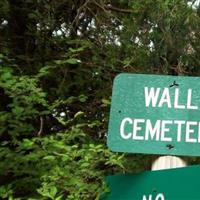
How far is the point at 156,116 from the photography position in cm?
138

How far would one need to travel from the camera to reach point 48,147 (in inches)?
97.3

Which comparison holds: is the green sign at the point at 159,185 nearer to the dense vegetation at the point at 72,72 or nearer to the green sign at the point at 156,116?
the green sign at the point at 156,116

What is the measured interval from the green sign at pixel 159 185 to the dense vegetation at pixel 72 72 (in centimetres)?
63

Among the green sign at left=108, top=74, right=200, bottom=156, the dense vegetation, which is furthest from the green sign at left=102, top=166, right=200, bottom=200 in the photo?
the dense vegetation

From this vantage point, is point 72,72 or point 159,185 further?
point 72,72

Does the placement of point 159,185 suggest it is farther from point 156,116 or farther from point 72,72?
point 72,72

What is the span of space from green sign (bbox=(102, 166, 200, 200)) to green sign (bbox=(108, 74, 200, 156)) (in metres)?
0.06

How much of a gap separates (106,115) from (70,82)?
1.41 ft

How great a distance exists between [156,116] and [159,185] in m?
0.18

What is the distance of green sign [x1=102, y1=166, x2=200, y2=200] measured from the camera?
1305mm

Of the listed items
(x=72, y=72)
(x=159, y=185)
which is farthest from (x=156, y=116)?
(x=72, y=72)

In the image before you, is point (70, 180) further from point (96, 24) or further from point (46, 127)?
point (96, 24)

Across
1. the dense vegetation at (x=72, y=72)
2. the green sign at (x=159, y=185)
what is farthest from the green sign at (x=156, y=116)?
the dense vegetation at (x=72, y=72)

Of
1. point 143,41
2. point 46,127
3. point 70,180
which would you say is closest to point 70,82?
point 46,127
